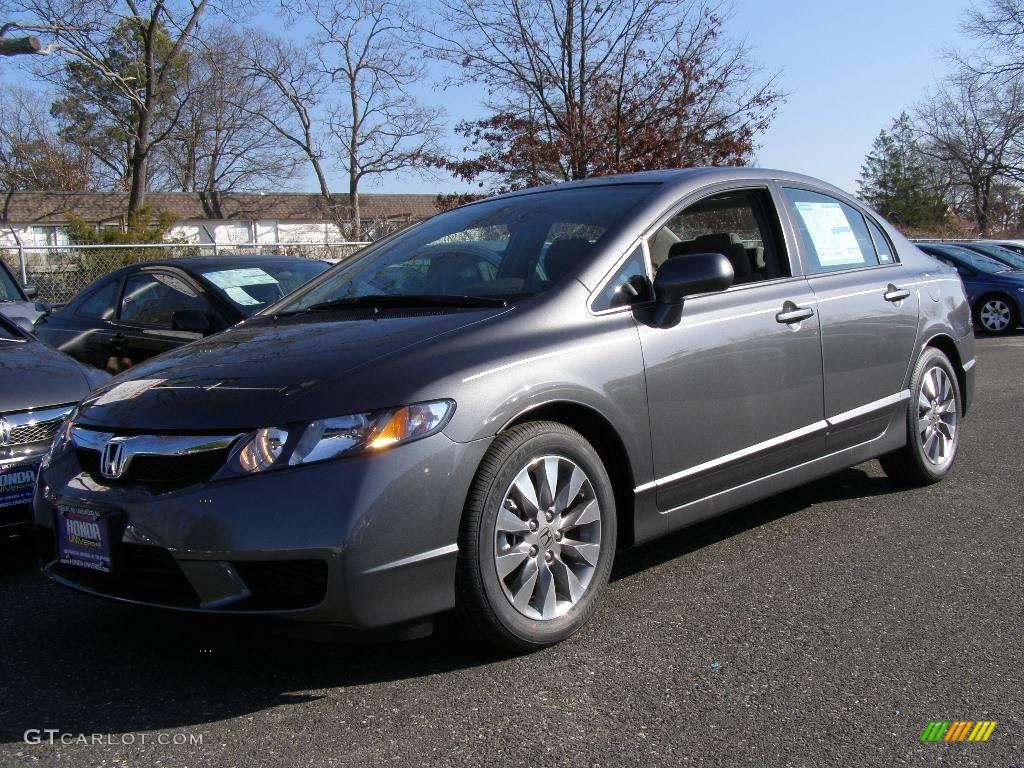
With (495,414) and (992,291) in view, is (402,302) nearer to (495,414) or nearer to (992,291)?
(495,414)

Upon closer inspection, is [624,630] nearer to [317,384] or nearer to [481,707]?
[481,707]

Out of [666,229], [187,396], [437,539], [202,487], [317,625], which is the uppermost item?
[666,229]

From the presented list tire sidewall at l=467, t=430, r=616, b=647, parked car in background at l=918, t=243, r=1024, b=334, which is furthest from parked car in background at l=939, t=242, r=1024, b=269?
tire sidewall at l=467, t=430, r=616, b=647

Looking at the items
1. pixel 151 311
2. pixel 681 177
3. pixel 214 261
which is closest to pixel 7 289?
pixel 151 311

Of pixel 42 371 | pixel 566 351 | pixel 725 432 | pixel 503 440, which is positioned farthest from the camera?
pixel 42 371

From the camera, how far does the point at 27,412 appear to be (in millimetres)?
4645

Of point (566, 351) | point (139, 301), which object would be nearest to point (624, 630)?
point (566, 351)

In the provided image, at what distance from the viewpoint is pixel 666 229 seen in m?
4.23

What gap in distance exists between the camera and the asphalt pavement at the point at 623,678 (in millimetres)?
2770

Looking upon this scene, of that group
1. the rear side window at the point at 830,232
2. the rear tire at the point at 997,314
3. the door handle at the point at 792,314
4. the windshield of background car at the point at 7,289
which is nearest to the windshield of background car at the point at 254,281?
the rear side window at the point at 830,232

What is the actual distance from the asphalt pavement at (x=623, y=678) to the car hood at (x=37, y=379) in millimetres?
781

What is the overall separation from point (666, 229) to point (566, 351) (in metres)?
0.97

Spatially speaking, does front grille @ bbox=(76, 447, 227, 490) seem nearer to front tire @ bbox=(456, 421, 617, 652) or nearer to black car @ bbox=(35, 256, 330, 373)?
front tire @ bbox=(456, 421, 617, 652)

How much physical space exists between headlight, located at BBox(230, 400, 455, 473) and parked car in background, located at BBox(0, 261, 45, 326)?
291 inches
